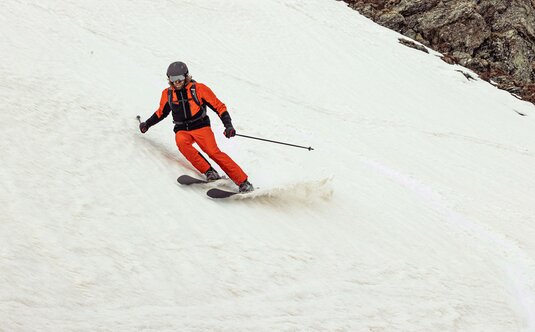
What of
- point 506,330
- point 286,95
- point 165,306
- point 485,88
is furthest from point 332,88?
point 165,306

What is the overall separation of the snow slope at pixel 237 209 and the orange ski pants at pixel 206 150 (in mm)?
282

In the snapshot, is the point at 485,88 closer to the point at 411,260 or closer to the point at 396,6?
the point at 396,6

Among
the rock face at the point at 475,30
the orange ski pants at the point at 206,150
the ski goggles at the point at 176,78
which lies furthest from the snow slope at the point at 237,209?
the rock face at the point at 475,30

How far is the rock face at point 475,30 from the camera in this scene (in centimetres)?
2434

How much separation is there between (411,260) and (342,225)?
39.8 inches

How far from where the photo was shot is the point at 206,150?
601cm

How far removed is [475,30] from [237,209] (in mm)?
24195

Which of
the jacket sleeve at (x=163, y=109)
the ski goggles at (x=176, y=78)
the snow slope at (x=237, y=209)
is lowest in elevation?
the snow slope at (x=237, y=209)

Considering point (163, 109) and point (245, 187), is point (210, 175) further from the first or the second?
point (163, 109)

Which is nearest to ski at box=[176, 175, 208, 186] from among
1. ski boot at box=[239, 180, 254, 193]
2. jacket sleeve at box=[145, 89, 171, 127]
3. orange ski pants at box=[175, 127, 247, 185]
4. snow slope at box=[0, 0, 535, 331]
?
snow slope at box=[0, 0, 535, 331]

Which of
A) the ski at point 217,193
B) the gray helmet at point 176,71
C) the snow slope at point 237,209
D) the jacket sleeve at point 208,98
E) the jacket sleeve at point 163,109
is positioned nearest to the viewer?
the snow slope at point 237,209

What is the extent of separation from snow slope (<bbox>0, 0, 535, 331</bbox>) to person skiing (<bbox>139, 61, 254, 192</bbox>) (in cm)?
34

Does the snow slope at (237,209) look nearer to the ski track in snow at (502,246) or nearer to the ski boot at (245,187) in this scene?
the ski track in snow at (502,246)

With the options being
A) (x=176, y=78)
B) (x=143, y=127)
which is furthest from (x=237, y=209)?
(x=143, y=127)
